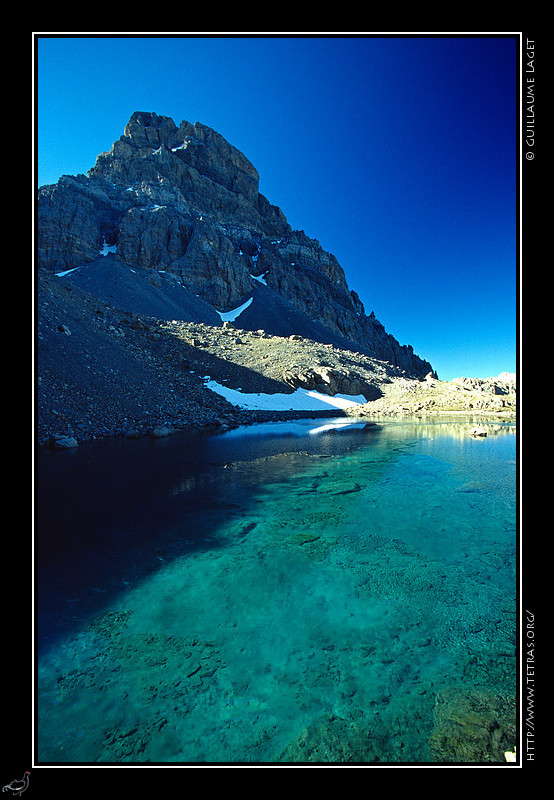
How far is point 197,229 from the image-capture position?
266 feet

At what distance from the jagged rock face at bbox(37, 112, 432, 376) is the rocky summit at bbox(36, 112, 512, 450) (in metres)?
0.45

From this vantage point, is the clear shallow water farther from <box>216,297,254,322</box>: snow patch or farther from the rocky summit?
<box>216,297,254,322</box>: snow patch

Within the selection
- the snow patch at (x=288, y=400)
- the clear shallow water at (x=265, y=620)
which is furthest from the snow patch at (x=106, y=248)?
the clear shallow water at (x=265, y=620)

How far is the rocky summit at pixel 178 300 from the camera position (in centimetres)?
2188

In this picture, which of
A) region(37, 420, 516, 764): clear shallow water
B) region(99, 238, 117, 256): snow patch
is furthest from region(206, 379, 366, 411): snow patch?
region(99, 238, 117, 256): snow patch

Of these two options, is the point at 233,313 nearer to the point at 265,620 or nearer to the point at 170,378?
the point at 170,378

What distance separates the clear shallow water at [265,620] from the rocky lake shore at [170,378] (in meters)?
2.77

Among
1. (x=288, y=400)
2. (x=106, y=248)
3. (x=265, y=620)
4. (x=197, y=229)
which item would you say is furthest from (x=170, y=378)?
(x=197, y=229)

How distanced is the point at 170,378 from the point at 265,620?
91.0ft

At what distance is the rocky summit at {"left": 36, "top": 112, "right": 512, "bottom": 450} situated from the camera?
21.9 m
